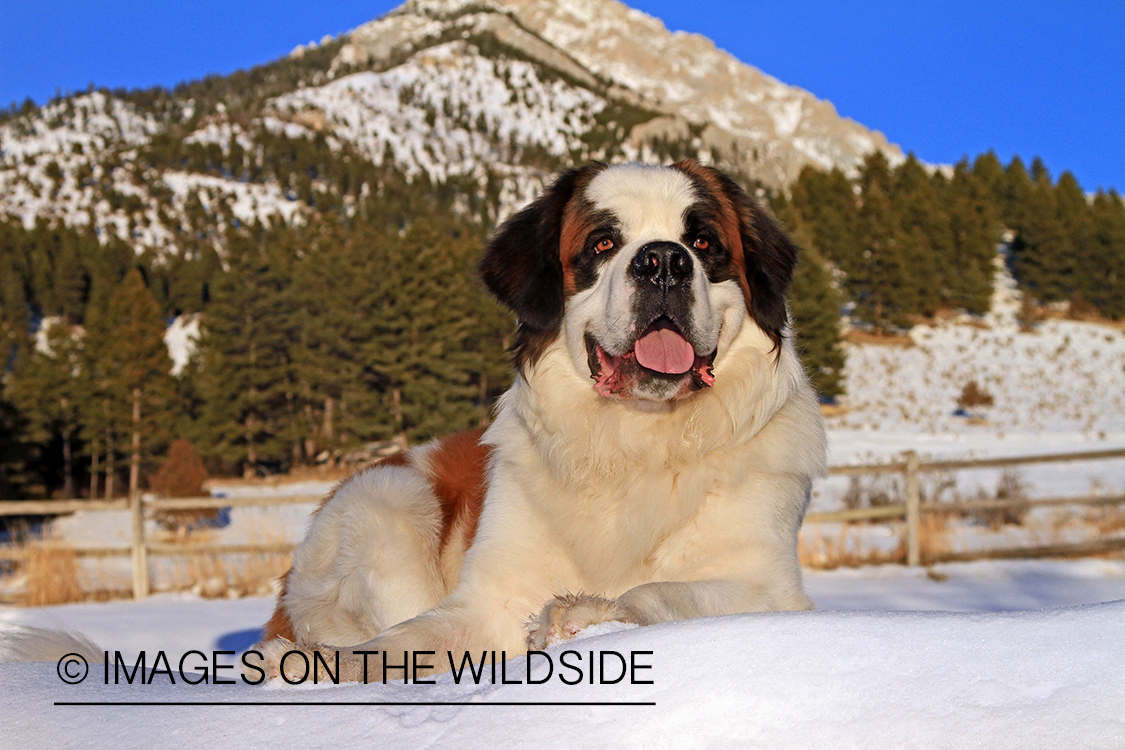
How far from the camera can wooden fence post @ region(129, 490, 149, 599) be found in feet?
27.6

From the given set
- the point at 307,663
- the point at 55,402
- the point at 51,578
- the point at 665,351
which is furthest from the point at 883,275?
the point at 307,663

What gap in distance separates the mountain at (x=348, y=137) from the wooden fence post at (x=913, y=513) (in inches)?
3194

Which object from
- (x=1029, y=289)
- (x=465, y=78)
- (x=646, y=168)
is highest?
(x=465, y=78)

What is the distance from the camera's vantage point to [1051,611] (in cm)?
171

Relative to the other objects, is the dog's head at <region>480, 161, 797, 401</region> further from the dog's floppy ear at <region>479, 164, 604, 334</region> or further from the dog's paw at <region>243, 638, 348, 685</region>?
the dog's paw at <region>243, 638, 348, 685</region>

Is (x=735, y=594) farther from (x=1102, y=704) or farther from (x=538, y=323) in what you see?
(x=538, y=323)

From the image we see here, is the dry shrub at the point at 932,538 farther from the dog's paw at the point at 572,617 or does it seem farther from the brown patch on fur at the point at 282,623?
the dog's paw at the point at 572,617

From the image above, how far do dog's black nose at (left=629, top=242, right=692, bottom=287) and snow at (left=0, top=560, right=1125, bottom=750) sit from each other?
1077 millimetres

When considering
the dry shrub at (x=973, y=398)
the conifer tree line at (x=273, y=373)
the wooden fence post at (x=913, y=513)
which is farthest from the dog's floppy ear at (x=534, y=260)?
the dry shrub at (x=973, y=398)

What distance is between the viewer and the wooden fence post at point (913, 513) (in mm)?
8430

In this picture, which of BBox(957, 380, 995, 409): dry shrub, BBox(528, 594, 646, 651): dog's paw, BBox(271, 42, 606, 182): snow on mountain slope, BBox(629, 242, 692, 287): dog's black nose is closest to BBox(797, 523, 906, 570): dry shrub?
BBox(629, 242, 692, 287): dog's black nose

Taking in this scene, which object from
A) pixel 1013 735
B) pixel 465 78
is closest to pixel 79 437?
pixel 1013 735

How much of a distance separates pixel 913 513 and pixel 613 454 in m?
7.06

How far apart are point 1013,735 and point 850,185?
58.5m
